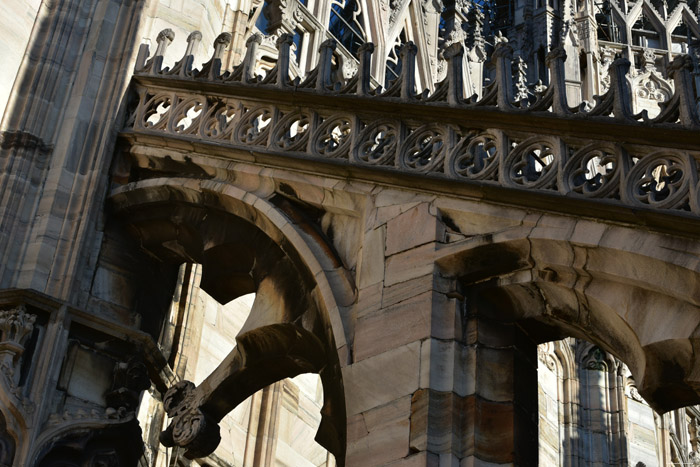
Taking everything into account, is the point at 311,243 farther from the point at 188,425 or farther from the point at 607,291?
the point at 607,291

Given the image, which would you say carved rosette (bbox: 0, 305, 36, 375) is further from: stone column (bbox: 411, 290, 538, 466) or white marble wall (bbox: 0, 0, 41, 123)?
stone column (bbox: 411, 290, 538, 466)

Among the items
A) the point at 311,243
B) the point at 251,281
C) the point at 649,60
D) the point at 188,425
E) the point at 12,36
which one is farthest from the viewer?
the point at 649,60

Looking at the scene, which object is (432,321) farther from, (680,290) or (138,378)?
(138,378)

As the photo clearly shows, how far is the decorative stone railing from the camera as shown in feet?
24.1

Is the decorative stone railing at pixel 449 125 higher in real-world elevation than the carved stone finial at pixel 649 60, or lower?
lower

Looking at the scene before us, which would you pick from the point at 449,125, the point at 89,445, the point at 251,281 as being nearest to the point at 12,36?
the point at 251,281

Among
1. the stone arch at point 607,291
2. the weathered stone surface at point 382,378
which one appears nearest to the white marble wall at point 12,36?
the weathered stone surface at point 382,378

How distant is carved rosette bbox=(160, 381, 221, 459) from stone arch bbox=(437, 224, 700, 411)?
212cm

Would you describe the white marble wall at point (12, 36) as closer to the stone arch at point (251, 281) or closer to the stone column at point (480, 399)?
the stone arch at point (251, 281)

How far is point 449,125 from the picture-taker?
26.8 feet

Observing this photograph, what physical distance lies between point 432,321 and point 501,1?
19097 mm

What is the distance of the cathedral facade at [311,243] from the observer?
7.23 m

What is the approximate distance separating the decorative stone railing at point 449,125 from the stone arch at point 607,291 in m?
0.27

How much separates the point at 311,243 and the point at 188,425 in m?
1.51
